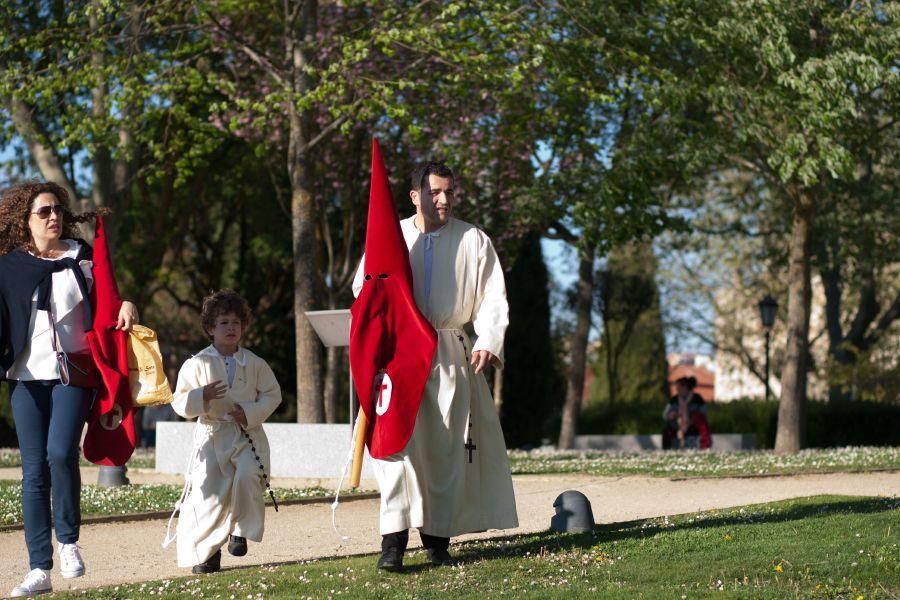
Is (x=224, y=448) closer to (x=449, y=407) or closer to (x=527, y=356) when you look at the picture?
(x=449, y=407)

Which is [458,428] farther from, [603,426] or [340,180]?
[603,426]

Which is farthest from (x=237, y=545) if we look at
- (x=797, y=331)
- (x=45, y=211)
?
(x=797, y=331)

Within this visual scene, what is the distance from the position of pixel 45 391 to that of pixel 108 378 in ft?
1.05

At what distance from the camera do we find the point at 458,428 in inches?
275

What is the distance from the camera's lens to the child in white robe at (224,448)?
722 centimetres

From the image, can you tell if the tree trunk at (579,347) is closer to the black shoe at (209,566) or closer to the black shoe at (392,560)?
the black shoe at (209,566)

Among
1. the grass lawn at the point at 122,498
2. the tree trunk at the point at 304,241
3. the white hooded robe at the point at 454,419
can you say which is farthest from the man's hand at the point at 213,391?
the tree trunk at the point at 304,241

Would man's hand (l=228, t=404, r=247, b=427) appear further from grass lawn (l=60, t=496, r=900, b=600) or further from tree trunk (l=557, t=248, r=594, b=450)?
tree trunk (l=557, t=248, r=594, b=450)

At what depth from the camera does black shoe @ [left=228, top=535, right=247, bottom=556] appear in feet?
23.7

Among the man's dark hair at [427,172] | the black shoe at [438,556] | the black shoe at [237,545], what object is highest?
the man's dark hair at [427,172]

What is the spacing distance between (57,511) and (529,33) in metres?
12.4

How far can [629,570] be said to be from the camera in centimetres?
660

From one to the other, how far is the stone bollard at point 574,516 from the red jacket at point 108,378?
9.07 ft

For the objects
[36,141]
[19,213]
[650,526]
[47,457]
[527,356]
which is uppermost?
[36,141]
